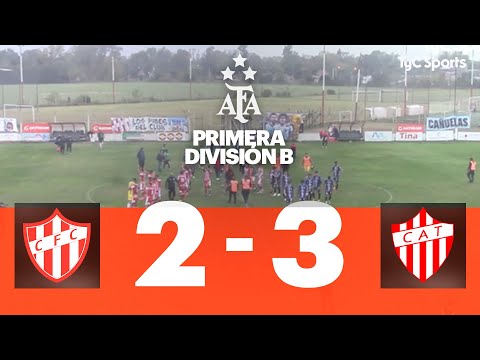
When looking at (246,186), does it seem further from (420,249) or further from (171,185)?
(420,249)

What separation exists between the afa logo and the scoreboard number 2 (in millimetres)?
488

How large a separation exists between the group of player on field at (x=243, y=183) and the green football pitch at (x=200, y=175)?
53 mm

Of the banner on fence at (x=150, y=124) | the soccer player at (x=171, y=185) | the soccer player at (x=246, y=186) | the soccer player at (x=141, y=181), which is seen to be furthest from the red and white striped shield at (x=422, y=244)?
the soccer player at (x=141, y=181)

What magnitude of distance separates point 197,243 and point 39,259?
60.8 inches

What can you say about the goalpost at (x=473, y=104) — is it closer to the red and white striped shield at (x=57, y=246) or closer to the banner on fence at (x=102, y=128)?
the banner on fence at (x=102, y=128)

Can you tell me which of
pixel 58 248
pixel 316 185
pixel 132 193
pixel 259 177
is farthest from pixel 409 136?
pixel 58 248

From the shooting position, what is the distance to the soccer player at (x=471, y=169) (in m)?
7.38

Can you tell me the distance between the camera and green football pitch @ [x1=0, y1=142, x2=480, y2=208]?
7074mm

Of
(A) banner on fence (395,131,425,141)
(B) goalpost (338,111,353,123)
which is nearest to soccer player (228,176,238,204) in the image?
(B) goalpost (338,111,353,123)

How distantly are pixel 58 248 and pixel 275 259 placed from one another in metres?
2.13

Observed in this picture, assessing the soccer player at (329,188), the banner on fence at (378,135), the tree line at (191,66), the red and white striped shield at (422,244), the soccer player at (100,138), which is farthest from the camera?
the banner on fence at (378,135)

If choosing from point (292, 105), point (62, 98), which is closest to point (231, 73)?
point (292, 105)

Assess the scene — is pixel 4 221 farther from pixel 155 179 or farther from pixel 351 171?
pixel 351 171

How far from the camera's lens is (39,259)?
6883mm
